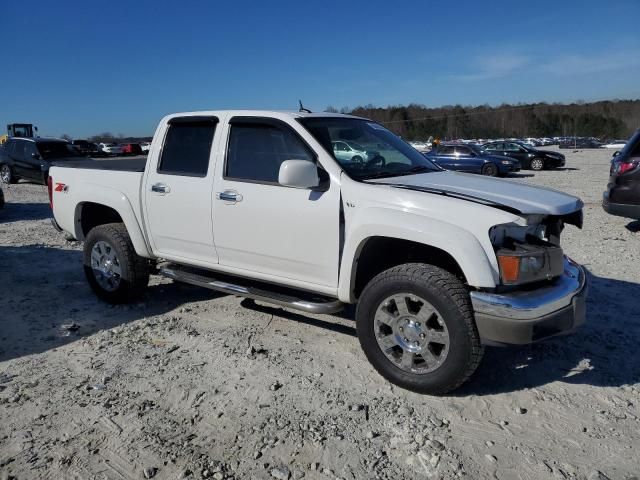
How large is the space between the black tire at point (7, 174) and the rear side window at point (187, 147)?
14852 mm

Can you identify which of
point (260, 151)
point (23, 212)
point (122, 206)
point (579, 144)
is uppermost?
point (260, 151)

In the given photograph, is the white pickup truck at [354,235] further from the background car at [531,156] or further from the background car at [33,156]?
the background car at [531,156]

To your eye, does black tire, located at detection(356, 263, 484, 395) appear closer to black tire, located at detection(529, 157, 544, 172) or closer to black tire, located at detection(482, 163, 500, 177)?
black tire, located at detection(482, 163, 500, 177)

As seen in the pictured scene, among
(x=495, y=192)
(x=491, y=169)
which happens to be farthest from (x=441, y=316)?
(x=491, y=169)

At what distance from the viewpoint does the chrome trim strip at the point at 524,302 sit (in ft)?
10.2

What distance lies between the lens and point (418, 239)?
3363mm

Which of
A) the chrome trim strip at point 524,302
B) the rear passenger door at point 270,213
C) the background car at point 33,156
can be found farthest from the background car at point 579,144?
the chrome trim strip at point 524,302

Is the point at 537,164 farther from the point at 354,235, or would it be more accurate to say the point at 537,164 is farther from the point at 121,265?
the point at 354,235

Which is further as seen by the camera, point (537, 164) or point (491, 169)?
point (537, 164)

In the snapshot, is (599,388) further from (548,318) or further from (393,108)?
(393,108)

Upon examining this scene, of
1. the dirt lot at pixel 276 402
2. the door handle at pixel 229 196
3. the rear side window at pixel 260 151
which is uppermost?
the rear side window at pixel 260 151

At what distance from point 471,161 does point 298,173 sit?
62.7 feet

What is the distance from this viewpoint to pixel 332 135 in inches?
166

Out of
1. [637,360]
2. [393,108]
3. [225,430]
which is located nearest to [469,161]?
[637,360]
